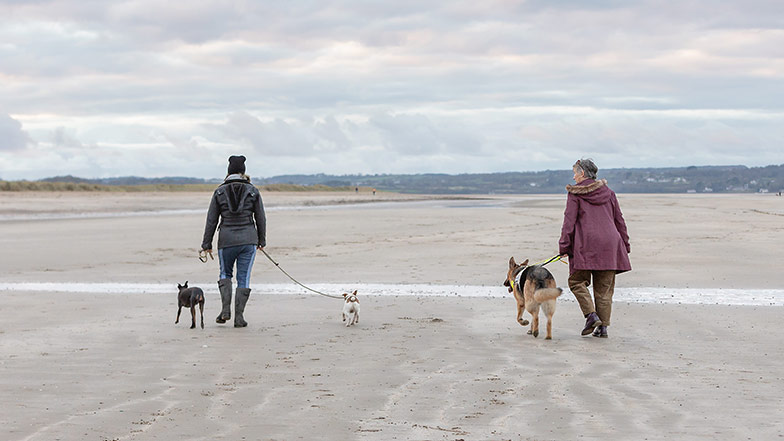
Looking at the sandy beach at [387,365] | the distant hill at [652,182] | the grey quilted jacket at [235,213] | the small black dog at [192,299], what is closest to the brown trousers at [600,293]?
the sandy beach at [387,365]

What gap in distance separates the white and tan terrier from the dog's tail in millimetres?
2063

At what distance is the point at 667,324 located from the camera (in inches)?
372

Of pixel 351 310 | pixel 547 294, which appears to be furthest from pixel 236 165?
pixel 547 294

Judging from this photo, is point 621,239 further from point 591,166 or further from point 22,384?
point 22,384

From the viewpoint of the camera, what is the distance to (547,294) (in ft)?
27.9

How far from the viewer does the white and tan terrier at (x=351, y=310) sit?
30.3 ft

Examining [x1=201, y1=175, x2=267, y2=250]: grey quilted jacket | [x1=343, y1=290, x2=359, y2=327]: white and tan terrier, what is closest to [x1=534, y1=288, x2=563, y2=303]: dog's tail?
[x1=343, y1=290, x2=359, y2=327]: white and tan terrier

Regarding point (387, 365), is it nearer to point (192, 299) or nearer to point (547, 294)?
point (547, 294)

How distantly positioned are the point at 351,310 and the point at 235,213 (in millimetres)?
1750

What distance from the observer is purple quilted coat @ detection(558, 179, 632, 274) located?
28.4 feet

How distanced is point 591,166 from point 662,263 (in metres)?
7.81

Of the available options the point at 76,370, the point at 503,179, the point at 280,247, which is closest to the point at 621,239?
the point at 76,370

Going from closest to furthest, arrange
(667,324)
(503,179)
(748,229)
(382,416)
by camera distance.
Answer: (382,416), (667,324), (748,229), (503,179)

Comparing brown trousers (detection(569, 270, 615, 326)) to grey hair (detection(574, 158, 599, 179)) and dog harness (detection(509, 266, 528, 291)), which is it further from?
grey hair (detection(574, 158, 599, 179))
